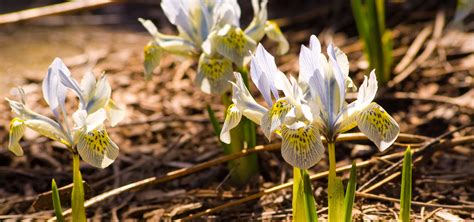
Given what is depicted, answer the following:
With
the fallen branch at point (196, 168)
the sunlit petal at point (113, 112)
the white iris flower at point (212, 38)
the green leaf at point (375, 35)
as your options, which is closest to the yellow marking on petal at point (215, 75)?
the white iris flower at point (212, 38)

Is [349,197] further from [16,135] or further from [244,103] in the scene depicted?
[16,135]

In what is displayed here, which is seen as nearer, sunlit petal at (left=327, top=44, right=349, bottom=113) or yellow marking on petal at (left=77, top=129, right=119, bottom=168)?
sunlit petal at (left=327, top=44, right=349, bottom=113)

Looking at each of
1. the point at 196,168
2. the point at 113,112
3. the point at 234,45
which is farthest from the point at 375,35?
the point at 113,112

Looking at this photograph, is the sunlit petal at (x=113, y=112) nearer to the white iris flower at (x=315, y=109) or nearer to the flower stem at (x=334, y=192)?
the white iris flower at (x=315, y=109)

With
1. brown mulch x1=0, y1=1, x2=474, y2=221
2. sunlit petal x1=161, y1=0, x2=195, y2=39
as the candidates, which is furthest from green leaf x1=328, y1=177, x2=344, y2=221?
sunlit petal x1=161, y1=0, x2=195, y2=39

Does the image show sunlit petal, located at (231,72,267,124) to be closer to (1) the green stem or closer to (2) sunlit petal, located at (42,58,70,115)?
(1) the green stem
